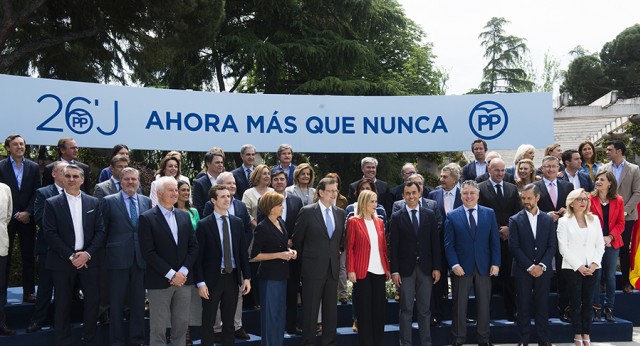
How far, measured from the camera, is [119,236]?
229 inches

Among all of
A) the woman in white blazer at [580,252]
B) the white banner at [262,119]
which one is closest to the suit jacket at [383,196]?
the white banner at [262,119]

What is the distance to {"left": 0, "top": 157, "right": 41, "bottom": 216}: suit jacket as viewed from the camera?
20.8ft

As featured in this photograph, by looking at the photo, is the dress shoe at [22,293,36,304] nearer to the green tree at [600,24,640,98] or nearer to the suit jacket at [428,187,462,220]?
the suit jacket at [428,187,462,220]

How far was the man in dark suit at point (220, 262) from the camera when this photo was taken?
5.76 m

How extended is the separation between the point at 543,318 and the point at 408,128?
3.18 meters

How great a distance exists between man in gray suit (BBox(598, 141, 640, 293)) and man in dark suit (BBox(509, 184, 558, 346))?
5.40ft

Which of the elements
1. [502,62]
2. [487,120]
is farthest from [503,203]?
[502,62]

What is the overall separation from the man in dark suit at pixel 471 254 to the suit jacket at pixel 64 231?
131 inches

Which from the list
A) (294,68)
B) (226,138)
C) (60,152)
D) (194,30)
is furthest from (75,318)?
(294,68)

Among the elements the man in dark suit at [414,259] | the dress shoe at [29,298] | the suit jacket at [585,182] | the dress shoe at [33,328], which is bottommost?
the dress shoe at [33,328]

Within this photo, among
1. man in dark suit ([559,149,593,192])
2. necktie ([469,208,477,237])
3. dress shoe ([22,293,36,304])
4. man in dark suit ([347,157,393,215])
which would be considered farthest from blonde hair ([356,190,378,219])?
dress shoe ([22,293,36,304])

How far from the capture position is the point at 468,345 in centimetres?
689

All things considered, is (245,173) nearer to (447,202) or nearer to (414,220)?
(414,220)

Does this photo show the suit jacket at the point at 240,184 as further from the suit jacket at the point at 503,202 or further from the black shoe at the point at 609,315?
the black shoe at the point at 609,315
